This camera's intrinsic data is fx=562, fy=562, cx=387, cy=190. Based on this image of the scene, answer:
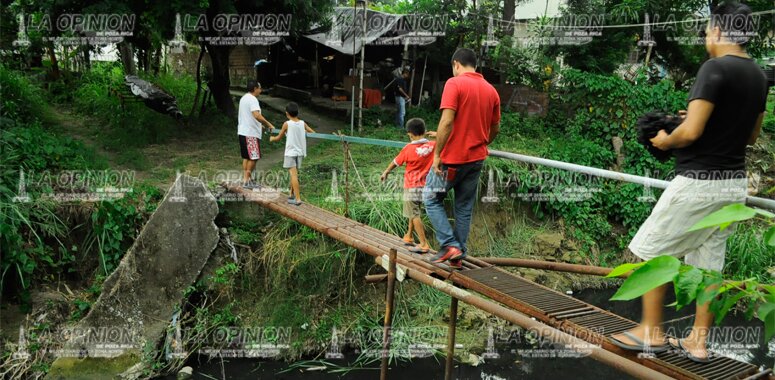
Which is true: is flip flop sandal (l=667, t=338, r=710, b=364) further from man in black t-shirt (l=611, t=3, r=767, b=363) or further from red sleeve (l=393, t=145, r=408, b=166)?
red sleeve (l=393, t=145, r=408, b=166)

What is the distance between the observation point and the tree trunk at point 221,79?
35.2 feet

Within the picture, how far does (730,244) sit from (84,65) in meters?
14.7

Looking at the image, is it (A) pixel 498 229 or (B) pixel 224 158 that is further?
(B) pixel 224 158

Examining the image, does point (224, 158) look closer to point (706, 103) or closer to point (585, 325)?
point (585, 325)

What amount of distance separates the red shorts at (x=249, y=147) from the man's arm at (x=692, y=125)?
5.13m

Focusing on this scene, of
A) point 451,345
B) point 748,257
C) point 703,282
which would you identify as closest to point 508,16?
point 748,257

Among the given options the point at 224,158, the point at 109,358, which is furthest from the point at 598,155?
the point at 109,358

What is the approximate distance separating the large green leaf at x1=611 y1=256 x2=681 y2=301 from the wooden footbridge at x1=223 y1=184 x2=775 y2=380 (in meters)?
1.19

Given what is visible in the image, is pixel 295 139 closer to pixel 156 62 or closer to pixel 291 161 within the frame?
pixel 291 161

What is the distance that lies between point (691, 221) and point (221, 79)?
996 centimetres

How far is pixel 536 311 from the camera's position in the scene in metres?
3.36

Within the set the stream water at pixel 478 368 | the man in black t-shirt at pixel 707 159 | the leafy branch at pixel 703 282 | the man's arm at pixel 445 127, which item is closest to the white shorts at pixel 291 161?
the stream water at pixel 478 368

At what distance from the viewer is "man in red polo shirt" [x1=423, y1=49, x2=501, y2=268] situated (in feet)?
12.7

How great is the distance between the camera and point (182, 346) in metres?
6.18
